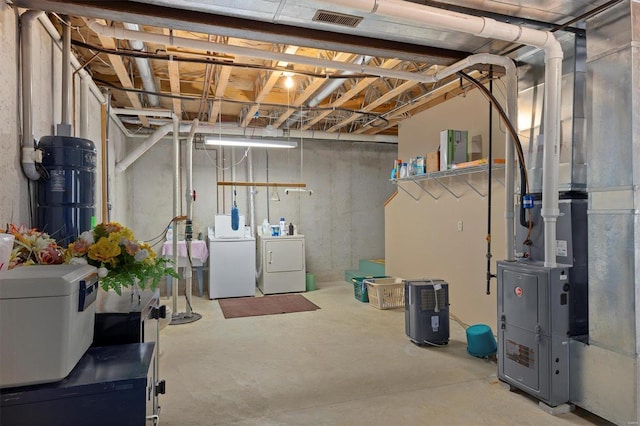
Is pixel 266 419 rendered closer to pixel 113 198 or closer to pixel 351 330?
pixel 351 330

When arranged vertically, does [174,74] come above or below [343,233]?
above

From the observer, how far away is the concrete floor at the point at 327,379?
8.52ft

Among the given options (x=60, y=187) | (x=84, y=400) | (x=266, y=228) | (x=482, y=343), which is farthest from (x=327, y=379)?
(x=266, y=228)

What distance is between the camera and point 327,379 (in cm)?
318

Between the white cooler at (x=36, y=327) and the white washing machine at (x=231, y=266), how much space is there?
4.81 m

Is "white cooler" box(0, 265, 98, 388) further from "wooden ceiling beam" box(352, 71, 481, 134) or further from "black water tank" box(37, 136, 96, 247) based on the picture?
"wooden ceiling beam" box(352, 71, 481, 134)

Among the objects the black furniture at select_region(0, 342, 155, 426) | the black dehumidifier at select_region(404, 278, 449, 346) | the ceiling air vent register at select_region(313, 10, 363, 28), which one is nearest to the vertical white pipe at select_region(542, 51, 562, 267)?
the ceiling air vent register at select_region(313, 10, 363, 28)

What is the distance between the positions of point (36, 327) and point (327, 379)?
7.79 ft

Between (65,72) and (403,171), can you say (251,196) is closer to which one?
A: (403,171)

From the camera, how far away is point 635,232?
2.36 metres

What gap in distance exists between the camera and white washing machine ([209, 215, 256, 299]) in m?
6.06

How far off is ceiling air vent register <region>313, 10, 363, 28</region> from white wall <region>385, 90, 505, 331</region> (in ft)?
7.19

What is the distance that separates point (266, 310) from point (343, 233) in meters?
2.75

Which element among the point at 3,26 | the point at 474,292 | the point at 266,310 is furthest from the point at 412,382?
the point at 3,26
